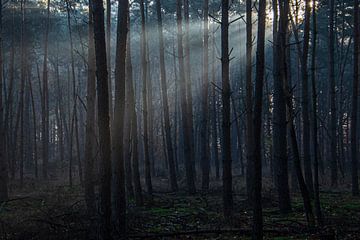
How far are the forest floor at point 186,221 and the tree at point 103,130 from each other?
1.68m

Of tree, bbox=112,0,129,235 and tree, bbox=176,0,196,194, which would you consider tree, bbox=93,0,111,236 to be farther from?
tree, bbox=176,0,196,194

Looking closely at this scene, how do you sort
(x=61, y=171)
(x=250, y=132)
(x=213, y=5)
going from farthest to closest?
(x=61, y=171)
(x=213, y=5)
(x=250, y=132)

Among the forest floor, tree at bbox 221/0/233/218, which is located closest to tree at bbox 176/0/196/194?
the forest floor

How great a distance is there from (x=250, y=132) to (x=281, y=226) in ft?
9.99

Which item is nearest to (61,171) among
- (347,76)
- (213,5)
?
(213,5)

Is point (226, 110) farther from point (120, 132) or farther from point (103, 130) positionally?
point (103, 130)

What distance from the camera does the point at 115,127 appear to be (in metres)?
8.88

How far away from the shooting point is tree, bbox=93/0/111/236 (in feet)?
23.2

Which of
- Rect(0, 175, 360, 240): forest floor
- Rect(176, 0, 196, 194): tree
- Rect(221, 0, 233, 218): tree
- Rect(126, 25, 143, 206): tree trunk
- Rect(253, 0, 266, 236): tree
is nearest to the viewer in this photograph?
Rect(253, 0, 266, 236): tree

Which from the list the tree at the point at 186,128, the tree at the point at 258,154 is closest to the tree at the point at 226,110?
the tree at the point at 258,154

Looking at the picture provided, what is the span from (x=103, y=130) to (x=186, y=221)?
4.88 m

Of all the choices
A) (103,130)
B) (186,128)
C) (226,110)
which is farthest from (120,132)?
(186,128)

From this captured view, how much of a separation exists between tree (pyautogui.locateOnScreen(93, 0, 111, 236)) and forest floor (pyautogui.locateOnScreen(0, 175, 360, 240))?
1675 mm

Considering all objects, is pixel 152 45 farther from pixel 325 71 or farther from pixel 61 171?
pixel 325 71
